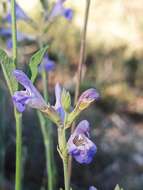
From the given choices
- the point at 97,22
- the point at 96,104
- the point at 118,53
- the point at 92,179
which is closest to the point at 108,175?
the point at 92,179

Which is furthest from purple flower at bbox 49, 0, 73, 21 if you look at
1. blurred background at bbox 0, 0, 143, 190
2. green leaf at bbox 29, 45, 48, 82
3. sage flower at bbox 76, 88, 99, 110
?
sage flower at bbox 76, 88, 99, 110

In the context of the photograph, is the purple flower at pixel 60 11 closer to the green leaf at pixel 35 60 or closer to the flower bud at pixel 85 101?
the green leaf at pixel 35 60

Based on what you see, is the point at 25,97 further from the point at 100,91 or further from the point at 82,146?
the point at 100,91

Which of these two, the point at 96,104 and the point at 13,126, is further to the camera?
the point at 96,104

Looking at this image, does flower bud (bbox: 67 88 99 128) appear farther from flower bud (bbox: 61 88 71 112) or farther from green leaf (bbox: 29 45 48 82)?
green leaf (bbox: 29 45 48 82)

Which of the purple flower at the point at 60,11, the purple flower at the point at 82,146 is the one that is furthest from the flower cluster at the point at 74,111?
the purple flower at the point at 60,11

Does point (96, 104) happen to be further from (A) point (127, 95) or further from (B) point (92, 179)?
(B) point (92, 179)
